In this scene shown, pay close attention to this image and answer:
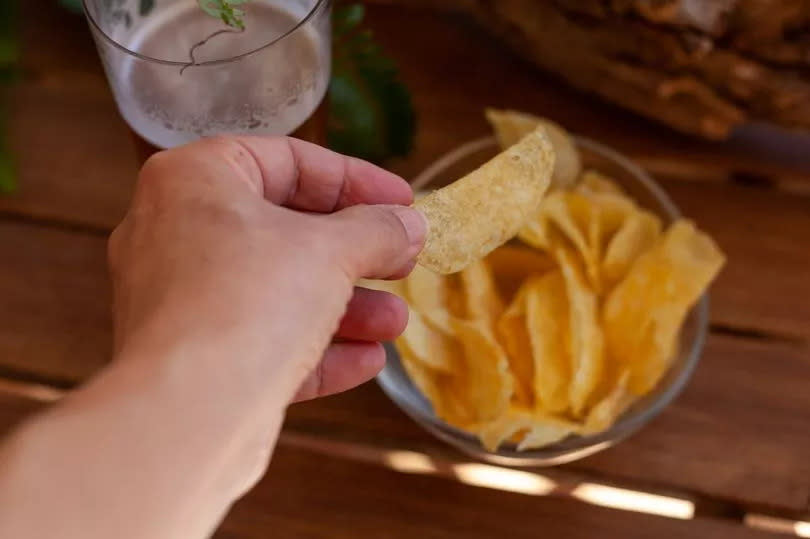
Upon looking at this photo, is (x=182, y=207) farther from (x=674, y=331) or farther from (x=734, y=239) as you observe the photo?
(x=734, y=239)

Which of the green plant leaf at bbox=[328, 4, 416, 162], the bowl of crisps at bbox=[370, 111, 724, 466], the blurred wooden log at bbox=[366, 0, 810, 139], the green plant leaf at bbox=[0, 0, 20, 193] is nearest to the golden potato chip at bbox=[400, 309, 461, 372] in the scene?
the bowl of crisps at bbox=[370, 111, 724, 466]

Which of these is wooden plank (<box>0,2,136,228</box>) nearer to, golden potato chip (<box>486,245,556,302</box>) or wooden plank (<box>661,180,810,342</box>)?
golden potato chip (<box>486,245,556,302</box>)

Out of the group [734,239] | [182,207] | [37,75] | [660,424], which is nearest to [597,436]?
[660,424]

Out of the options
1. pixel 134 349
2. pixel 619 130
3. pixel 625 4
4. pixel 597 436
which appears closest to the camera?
pixel 134 349

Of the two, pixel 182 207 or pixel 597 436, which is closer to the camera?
pixel 182 207

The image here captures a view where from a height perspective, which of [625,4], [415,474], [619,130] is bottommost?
[415,474]

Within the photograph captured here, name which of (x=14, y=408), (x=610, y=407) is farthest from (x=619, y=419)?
(x=14, y=408)

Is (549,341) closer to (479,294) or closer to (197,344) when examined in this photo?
(479,294)
